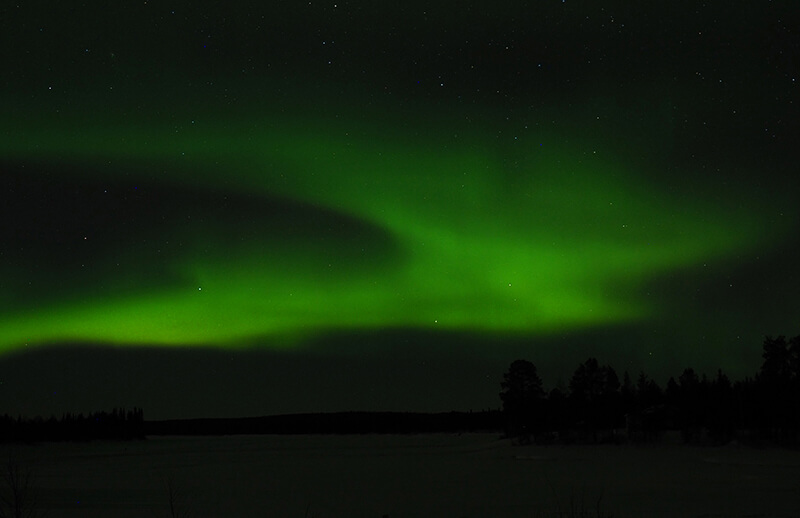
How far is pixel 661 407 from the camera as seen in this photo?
8506cm

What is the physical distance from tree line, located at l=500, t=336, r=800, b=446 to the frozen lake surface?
10436 millimetres

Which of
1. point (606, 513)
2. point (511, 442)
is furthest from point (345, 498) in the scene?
point (511, 442)

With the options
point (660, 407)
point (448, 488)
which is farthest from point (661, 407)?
point (448, 488)

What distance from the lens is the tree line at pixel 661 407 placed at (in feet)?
251

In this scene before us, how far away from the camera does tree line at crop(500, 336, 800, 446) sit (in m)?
76.4

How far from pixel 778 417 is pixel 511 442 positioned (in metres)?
35.5

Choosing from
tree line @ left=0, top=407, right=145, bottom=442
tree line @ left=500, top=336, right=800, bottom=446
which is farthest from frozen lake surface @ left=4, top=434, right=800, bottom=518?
tree line @ left=0, top=407, right=145, bottom=442

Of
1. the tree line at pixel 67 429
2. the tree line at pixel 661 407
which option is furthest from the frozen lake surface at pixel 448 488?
the tree line at pixel 67 429

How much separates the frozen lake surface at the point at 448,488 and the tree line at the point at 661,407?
1044cm

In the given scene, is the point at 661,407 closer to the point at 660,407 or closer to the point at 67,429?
the point at 660,407

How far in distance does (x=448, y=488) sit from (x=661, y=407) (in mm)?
49962

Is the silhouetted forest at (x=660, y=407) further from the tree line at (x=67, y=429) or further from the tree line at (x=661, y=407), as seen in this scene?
the tree line at (x=67, y=429)

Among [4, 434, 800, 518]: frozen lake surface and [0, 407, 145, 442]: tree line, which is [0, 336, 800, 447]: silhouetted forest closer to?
[4, 434, 800, 518]: frozen lake surface

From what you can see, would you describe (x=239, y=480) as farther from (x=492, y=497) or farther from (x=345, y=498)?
(x=492, y=497)
